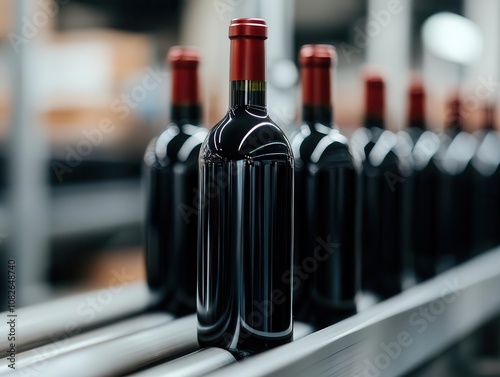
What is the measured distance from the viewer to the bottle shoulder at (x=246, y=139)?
0.61m

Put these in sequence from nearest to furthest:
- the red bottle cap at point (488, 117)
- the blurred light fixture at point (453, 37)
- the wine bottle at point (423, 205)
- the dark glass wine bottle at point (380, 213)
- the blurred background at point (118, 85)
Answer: the dark glass wine bottle at point (380, 213) < the wine bottle at point (423, 205) < the red bottle cap at point (488, 117) < the blurred background at point (118, 85) < the blurred light fixture at point (453, 37)

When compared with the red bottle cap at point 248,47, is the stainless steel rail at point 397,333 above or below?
below

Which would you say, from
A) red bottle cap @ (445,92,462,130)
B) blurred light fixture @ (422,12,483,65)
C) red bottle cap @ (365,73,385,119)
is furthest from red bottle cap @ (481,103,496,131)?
blurred light fixture @ (422,12,483,65)

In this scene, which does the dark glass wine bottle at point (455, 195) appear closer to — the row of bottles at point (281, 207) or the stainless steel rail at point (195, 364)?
the row of bottles at point (281, 207)

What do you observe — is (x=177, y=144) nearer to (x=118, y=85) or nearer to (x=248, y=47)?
(x=248, y=47)

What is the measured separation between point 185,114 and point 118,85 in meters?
1.70

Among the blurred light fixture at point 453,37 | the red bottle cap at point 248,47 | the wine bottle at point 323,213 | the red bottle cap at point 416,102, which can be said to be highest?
the blurred light fixture at point 453,37

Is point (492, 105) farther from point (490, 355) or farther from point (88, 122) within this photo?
point (88, 122)

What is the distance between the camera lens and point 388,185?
0.90 meters

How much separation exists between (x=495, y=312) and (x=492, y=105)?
578 millimetres

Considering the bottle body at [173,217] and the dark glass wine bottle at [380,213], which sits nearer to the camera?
the bottle body at [173,217]

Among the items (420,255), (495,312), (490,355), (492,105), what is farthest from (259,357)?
Answer: (492,105)

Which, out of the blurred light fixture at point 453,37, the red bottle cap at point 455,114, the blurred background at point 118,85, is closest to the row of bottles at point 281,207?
the red bottle cap at point 455,114

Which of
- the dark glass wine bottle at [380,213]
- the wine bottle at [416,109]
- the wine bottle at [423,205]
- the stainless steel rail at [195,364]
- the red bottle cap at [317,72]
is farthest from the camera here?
the wine bottle at [416,109]
